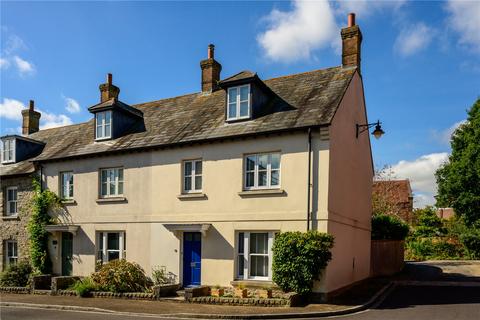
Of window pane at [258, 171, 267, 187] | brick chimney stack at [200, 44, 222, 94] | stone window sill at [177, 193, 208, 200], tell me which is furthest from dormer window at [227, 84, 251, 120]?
brick chimney stack at [200, 44, 222, 94]

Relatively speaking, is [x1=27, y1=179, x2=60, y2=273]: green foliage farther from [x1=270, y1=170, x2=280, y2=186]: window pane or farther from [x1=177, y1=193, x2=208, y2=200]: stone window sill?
[x1=270, y1=170, x2=280, y2=186]: window pane

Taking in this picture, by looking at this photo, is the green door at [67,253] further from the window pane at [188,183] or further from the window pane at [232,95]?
the window pane at [232,95]

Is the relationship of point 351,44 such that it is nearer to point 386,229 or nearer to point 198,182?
point 198,182

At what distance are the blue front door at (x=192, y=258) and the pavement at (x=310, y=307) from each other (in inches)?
77.6

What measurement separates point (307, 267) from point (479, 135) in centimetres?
2272

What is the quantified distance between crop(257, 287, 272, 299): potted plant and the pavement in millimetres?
916

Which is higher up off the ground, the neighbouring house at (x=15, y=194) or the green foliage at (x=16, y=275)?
the neighbouring house at (x=15, y=194)

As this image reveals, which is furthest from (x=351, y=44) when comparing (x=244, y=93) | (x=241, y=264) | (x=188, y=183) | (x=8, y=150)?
(x=8, y=150)

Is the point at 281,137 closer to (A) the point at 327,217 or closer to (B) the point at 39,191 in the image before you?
(A) the point at 327,217

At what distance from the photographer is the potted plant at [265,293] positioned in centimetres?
1409

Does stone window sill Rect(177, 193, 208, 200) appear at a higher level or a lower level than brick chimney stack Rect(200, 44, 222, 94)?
lower

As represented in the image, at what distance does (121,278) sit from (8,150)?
12.6 metres

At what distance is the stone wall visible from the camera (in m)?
21.7

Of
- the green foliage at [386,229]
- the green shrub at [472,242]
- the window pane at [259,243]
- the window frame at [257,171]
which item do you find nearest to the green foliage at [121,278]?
the window pane at [259,243]
